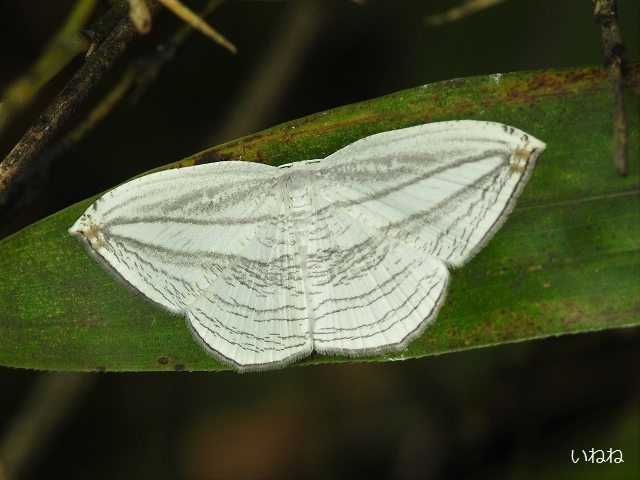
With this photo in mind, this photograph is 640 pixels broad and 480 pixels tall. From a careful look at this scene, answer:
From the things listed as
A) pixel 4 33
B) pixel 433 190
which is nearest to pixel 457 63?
pixel 433 190

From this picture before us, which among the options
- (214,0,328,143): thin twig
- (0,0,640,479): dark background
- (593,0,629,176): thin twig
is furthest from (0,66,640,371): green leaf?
(214,0,328,143): thin twig

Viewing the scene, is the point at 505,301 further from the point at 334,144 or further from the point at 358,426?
the point at 358,426

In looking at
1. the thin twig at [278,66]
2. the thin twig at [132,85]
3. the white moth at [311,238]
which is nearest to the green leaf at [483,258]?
the white moth at [311,238]

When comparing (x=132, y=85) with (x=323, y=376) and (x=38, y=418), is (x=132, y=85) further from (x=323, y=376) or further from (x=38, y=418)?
(x=323, y=376)

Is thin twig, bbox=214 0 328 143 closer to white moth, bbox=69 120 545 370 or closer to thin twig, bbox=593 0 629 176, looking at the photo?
white moth, bbox=69 120 545 370

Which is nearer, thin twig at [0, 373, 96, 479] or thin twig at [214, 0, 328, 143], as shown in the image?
thin twig at [0, 373, 96, 479]

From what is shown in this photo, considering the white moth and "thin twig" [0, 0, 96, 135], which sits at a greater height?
"thin twig" [0, 0, 96, 135]
